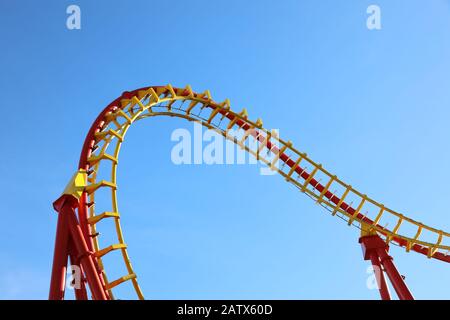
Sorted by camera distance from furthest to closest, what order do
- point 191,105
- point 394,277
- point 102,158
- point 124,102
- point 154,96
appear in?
point 191,105
point 154,96
point 394,277
point 124,102
point 102,158

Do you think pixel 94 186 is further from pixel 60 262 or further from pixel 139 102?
pixel 139 102

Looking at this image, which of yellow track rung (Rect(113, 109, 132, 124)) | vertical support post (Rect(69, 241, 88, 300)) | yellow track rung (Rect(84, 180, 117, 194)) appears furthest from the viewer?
yellow track rung (Rect(113, 109, 132, 124))

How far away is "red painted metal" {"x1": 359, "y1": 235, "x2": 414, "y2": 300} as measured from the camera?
41.1 feet

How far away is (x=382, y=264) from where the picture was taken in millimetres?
13438

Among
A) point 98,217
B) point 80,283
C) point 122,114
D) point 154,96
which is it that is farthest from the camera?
point 154,96

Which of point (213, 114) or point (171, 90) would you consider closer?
point (171, 90)

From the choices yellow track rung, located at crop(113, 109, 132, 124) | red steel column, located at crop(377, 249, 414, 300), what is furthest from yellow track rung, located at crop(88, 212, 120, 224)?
red steel column, located at crop(377, 249, 414, 300)

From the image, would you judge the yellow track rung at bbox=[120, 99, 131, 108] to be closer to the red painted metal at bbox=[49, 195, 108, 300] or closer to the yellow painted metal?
the yellow painted metal

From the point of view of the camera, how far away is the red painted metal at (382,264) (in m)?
12.5

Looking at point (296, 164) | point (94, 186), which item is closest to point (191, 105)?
point (296, 164)

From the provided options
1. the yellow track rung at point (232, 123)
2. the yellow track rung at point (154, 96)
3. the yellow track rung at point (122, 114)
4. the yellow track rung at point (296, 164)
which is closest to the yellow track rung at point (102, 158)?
the yellow track rung at point (122, 114)
